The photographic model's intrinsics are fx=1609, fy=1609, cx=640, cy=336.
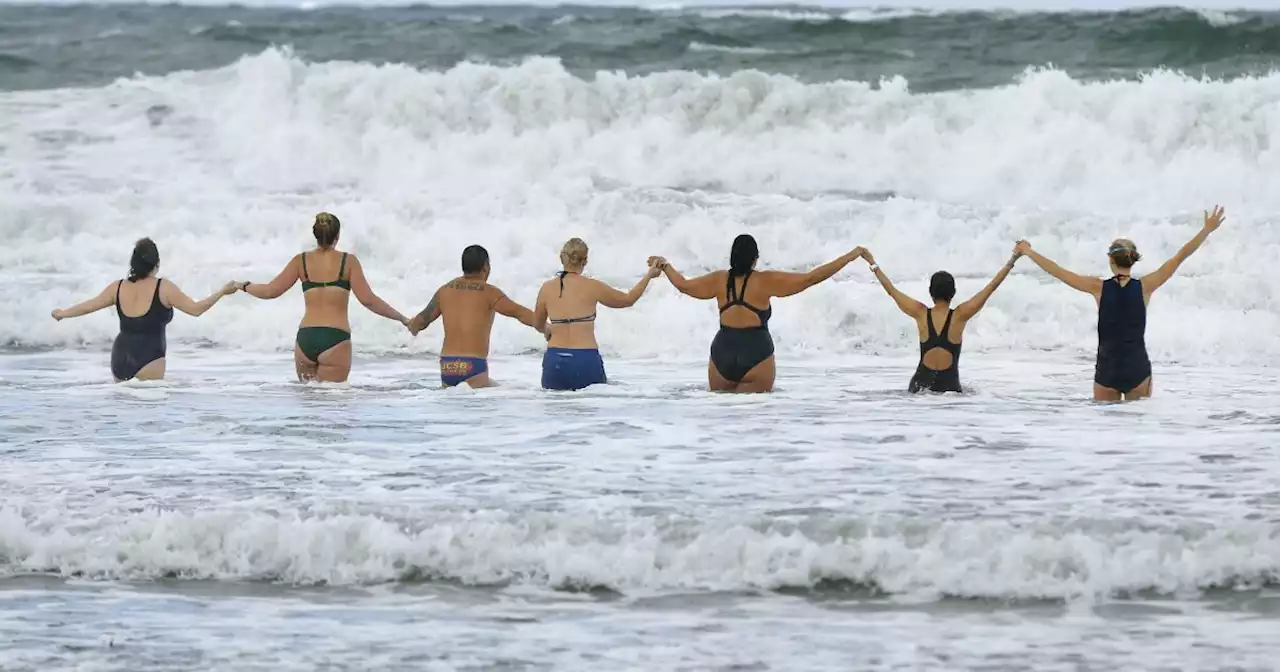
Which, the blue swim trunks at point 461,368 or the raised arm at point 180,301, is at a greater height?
the raised arm at point 180,301

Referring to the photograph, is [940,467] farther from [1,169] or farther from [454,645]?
[1,169]

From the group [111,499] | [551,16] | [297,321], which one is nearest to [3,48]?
[551,16]

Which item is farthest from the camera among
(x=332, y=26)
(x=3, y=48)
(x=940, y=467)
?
Result: (x=332, y=26)

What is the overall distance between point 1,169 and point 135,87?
139 inches

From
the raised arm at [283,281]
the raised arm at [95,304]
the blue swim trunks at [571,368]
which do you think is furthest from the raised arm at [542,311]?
the raised arm at [95,304]

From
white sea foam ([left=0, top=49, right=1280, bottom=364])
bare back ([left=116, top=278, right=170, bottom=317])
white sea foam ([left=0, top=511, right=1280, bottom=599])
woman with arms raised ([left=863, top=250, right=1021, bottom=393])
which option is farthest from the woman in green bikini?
white sea foam ([left=0, top=49, right=1280, bottom=364])

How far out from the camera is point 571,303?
31.0ft

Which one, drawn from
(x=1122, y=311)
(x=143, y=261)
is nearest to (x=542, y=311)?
(x=143, y=261)

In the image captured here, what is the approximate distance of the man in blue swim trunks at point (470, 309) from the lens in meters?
9.44

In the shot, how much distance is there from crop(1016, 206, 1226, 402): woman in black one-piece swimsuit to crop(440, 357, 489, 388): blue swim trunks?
3269 mm

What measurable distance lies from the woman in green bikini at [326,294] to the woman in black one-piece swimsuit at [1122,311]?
12.9 feet

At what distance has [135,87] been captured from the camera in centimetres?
2300

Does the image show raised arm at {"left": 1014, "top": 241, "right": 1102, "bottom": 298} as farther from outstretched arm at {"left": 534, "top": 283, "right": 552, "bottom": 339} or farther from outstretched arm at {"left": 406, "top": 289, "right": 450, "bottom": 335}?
outstretched arm at {"left": 406, "top": 289, "right": 450, "bottom": 335}

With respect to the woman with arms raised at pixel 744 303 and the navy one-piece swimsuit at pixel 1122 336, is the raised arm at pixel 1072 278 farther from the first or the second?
the woman with arms raised at pixel 744 303
